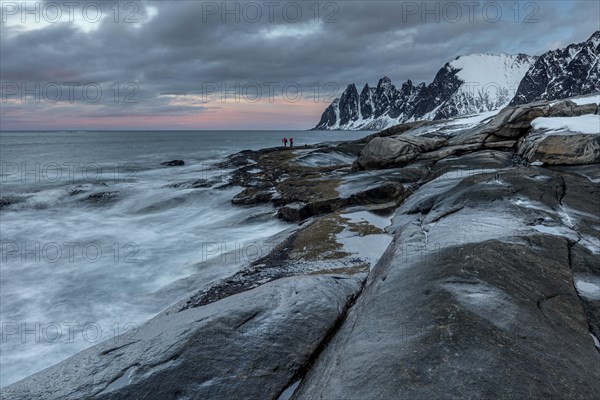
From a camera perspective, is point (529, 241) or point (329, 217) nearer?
point (529, 241)

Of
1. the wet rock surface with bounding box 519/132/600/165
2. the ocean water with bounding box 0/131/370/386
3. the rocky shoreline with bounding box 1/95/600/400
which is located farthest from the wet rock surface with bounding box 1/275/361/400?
the wet rock surface with bounding box 519/132/600/165

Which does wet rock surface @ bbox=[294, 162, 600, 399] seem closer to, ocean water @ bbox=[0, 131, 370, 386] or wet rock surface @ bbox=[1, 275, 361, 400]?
wet rock surface @ bbox=[1, 275, 361, 400]

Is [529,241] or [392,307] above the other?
[529,241]

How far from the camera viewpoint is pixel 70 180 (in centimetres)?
4659

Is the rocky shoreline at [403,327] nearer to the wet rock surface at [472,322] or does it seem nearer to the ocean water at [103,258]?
the wet rock surface at [472,322]

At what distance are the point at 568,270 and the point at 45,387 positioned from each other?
986 cm

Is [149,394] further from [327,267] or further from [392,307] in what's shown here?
[327,267]

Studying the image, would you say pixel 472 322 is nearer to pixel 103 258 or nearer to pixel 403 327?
pixel 403 327

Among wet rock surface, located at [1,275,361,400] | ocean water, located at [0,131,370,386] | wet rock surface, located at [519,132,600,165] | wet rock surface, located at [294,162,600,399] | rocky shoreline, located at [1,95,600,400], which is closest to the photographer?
wet rock surface, located at [294,162,600,399]

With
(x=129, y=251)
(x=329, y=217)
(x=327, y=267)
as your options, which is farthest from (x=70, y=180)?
(x=327, y=267)

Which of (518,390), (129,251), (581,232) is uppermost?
(581,232)

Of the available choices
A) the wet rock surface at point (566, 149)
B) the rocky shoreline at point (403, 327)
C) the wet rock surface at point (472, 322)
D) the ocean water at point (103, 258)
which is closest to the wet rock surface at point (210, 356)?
the rocky shoreline at point (403, 327)

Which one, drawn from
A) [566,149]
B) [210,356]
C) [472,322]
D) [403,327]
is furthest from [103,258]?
[566,149]

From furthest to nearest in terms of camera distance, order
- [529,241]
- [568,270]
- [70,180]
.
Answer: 1. [70,180]
2. [529,241]
3. [568,270]
